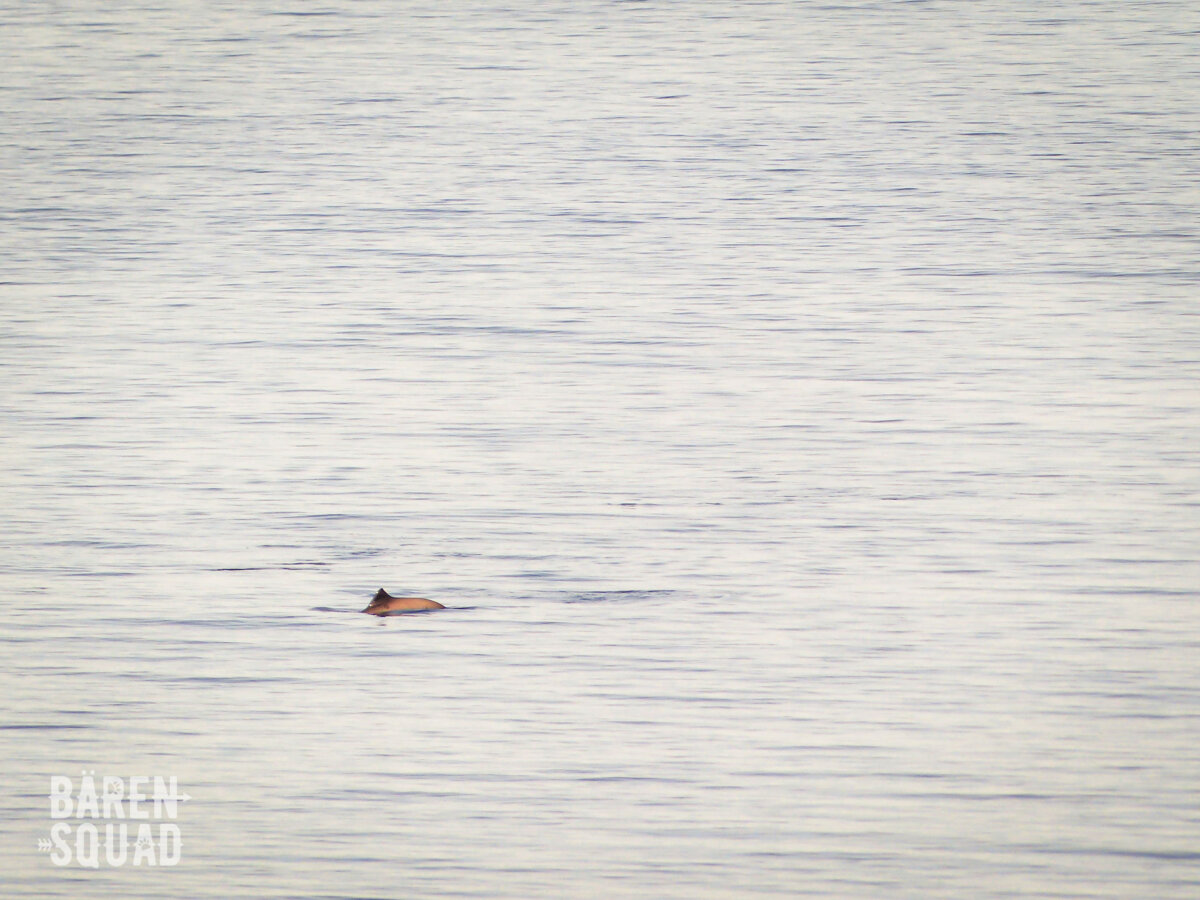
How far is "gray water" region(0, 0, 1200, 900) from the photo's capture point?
11.2 meters

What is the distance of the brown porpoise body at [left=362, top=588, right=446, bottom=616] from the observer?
14203 mm

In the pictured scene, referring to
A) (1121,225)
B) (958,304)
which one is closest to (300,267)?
(958,304)

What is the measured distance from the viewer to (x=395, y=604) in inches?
565

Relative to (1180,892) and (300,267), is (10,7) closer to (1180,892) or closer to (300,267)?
(300,267)

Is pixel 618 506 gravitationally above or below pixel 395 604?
above

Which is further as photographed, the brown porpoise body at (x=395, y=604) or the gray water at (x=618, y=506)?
the brown porpoise body at (x=395, y=604)

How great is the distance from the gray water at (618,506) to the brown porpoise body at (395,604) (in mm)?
184

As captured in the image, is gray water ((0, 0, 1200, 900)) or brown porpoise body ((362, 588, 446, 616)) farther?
brown porpoise body ((362, 588, 446, 616))

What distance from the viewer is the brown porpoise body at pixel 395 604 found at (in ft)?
46.6

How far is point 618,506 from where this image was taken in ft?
57.6

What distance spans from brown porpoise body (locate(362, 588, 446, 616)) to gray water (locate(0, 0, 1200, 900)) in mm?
184

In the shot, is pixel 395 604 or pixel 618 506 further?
pixel 618 506

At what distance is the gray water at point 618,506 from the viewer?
1123 cm

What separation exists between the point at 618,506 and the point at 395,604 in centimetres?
362
